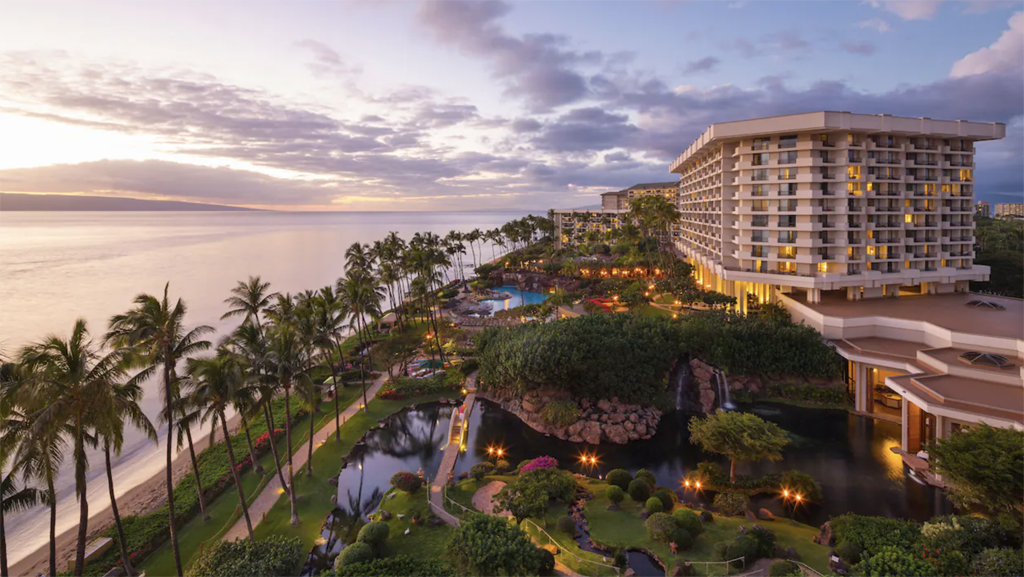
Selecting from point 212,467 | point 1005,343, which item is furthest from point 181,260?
point 1005,343

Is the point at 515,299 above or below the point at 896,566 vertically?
above

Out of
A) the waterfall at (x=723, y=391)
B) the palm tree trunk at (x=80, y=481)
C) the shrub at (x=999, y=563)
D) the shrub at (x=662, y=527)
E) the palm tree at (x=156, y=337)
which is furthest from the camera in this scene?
the waterfall at (x=723, y=391)

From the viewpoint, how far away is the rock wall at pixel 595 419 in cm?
3866

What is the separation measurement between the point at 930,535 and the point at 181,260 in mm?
199642

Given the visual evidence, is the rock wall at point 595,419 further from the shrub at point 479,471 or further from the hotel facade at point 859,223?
the hotel facade at point 859,223

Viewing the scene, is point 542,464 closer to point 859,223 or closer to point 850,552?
point 850,552

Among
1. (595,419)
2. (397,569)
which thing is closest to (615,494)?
(595,419)

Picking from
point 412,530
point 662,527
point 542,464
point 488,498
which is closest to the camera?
point 662,527

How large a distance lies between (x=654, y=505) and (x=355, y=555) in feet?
50.6

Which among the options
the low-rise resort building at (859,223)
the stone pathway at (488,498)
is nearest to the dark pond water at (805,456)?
the stone pathway at (488,498)

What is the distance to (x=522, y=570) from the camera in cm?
1961

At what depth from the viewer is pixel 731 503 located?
27359mm

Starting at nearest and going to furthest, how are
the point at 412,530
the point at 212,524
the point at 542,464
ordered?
the point at 412,530, the point at 212,524, the point at 542,464

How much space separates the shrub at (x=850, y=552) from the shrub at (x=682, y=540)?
640 cm
